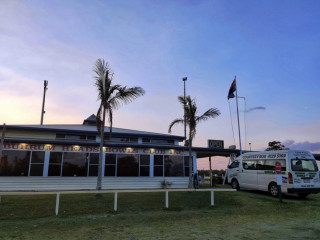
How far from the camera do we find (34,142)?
18.4m

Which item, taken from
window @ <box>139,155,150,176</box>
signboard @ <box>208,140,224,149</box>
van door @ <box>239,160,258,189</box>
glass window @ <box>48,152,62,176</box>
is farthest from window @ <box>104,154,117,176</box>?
van door @ <box>239,160,258,189</box>

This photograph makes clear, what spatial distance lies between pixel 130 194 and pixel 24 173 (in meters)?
9.20

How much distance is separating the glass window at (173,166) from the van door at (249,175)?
5.79 meters

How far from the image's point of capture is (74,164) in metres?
19.2

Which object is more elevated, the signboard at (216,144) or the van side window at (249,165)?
the signboard at (216,144)

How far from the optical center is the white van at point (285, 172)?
13.2m

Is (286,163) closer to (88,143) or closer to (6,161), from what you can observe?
(88,143)

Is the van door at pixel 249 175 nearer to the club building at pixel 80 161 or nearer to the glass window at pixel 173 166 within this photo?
the club building at pixel 80 161

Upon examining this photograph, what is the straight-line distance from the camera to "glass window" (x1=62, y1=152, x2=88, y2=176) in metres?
19.0

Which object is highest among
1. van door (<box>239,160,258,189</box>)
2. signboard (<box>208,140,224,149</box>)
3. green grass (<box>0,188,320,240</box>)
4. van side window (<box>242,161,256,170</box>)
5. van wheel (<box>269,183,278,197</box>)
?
signboard (<box>208,140,224,149</box>)

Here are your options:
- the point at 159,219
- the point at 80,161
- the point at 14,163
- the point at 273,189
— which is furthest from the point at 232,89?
the point at 159,219

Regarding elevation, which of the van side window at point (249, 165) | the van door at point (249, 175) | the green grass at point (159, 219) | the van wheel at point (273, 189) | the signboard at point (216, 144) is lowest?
the green grass at point (159, 219)

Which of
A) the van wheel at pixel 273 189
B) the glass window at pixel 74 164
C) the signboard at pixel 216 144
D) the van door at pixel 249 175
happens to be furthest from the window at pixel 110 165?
the van wheel at pixel 273 189

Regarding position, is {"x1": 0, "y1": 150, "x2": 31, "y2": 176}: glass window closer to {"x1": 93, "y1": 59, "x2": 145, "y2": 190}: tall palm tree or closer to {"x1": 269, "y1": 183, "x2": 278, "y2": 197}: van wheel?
{"x1": 93, "y1": 59, "x2": 145, "y2": 190}: tall palm tree
